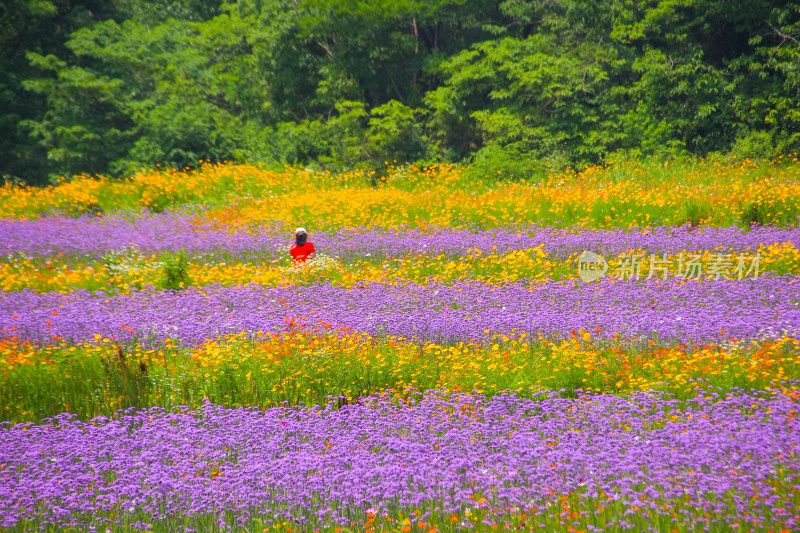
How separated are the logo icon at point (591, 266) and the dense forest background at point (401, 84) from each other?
331 inches

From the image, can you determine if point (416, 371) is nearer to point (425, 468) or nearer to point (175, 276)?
point (425, 468)

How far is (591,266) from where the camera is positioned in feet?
32.5

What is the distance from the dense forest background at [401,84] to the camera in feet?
61.3

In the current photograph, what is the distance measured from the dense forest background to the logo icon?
8.42m

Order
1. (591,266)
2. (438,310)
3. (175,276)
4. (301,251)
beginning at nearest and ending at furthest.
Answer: (438,310)
(175,276)
(591,266)
(301,251)

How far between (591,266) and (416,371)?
16.1 ft

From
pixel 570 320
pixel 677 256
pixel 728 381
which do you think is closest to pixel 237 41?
pixel 677 256

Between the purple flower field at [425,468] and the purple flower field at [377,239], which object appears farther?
the purple flower field at [377,239]

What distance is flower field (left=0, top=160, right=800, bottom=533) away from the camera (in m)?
3.68
